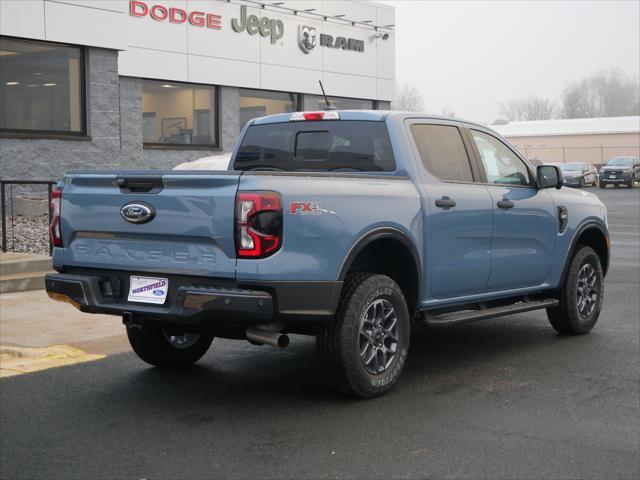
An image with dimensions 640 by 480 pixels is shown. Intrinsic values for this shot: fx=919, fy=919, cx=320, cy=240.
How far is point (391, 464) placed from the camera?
15.9 ft

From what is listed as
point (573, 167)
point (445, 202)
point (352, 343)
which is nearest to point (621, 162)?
point (573, 167)

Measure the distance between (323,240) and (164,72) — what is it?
1945 cm

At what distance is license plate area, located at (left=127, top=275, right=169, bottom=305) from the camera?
5.80 m

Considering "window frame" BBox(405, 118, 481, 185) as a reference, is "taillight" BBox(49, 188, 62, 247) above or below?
below

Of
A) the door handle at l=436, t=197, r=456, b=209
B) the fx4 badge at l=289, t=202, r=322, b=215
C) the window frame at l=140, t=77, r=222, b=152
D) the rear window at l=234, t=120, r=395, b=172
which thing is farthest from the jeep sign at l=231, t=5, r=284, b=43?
the fx4 badge at l=289, t=202, r=322, b=215

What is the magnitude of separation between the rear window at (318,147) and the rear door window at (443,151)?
328mm

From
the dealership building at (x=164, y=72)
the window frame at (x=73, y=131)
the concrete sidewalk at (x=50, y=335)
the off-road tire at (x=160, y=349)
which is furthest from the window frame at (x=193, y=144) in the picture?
the off-road tire at (x=160, y=349)

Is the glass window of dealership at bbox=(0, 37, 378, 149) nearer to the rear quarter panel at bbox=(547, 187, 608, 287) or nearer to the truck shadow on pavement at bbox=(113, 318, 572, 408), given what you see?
the truck shadow on pavement at bbox=(113, 318, 572, 408)

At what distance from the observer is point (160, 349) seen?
7102 millimetres

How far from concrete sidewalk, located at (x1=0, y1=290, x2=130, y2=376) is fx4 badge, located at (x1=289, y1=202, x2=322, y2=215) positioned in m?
2.84

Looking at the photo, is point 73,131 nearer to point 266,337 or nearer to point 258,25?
point 258,25

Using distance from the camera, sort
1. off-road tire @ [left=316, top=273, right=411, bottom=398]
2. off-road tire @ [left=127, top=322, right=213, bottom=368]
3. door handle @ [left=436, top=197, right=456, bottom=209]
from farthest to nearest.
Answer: off-road tire @ [left=127, top=322, right=213, bottom=368] → door handle @ [left=436, top=197, right=456, bottom=209] → off-road tire @ [left=316, top=273, right=411, bottom=398]

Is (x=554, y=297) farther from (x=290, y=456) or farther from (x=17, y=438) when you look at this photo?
(x=17, y=438)

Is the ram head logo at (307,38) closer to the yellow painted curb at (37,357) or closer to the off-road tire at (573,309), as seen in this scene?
the off-road tire at (573,309)
